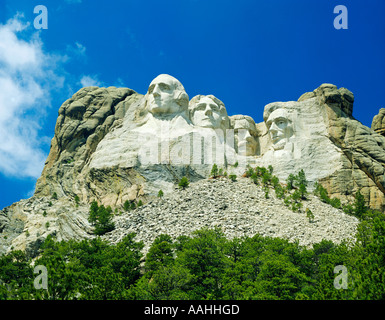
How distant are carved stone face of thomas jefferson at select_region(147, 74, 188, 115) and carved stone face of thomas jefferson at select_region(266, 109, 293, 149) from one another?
7242 mm

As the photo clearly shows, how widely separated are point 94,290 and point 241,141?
92.1 feet

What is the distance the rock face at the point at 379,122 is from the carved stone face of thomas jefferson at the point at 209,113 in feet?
41.0

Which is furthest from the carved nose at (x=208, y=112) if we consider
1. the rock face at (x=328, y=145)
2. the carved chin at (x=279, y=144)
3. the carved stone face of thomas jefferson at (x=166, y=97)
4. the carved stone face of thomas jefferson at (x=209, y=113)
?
the carved chin at (x=279, y=144)

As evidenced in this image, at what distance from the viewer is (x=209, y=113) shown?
51281mm

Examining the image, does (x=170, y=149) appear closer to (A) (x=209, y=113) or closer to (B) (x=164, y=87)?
(B) (x=164, y=87)

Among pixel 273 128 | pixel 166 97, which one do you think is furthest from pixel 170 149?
pixel 273 128

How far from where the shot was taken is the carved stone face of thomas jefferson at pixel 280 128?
50.4m

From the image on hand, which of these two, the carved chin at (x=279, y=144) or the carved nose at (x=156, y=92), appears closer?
the carved nose at (x=156, y=92)

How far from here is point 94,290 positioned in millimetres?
27438

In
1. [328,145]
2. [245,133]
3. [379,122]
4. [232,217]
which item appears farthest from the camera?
[245,133]

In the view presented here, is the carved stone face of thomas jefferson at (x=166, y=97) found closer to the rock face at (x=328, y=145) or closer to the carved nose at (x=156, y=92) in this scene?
the carved nose at (x=156, y=92)

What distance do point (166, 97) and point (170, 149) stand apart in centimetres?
515
